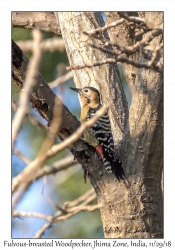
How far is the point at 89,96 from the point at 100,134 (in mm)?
533

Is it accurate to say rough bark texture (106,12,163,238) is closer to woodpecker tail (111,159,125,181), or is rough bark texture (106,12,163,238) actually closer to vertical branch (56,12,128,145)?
woodpecker tail (111,159,125,181)

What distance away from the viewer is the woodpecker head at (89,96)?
4666 mm

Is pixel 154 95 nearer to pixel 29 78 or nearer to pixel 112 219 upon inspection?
pixel 112 219

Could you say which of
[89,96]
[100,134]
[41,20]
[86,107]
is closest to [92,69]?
[89,96]

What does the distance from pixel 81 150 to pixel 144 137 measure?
56 centimetres

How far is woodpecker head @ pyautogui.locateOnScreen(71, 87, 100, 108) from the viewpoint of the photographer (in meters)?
4.67

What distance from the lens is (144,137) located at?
398 cm

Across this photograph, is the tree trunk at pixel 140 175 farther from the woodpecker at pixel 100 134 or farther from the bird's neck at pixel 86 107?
the bird's neck at pixel 86 107

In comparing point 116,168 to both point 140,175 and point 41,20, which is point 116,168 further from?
point 41,20

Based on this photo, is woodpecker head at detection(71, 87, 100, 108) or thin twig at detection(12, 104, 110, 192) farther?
woodpecker head at detection(71, 87, 100, 108)

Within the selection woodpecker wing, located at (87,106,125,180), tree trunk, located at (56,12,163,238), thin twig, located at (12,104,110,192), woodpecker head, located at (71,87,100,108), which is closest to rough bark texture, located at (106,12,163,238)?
A: tree trunk, located at (56,12,163,238)

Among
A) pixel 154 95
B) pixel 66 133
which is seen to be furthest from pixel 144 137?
pixel 66 133
